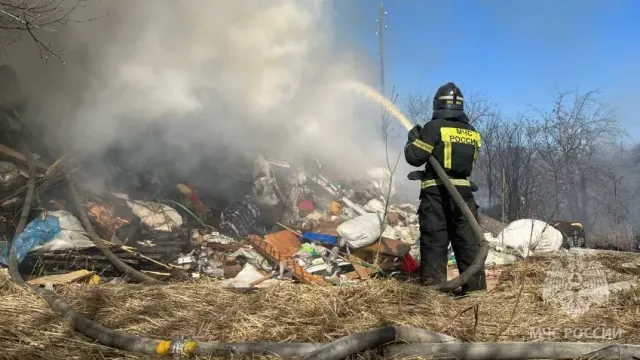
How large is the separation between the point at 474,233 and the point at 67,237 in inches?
147

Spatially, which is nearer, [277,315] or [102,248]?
[277,315]

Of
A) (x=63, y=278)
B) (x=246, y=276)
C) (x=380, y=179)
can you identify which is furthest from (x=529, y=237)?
(x=380, y=179)

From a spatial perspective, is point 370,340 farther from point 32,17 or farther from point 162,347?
point 32,17

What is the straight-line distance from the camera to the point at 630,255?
4.97 metres

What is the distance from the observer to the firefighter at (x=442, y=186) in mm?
3523

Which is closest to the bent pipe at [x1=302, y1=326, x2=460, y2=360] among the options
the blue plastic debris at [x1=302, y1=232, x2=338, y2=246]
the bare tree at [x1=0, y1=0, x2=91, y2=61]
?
the blue plastic debris at [x1=302, y1=232, x2=338, y2=246]

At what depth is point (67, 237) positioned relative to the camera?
4.46 m

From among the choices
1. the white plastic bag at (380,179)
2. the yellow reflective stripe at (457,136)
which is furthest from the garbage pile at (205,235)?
the white plastic bag at (380,179)

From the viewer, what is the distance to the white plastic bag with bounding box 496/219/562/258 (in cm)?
500

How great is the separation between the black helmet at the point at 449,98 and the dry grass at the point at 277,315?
1518mm

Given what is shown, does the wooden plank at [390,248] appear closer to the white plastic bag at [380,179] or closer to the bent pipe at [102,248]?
the bent pipe at [102,248]

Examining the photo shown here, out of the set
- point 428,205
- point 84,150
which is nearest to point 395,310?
point 428,205

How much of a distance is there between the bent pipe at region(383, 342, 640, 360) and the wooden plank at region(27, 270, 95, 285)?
2.71m

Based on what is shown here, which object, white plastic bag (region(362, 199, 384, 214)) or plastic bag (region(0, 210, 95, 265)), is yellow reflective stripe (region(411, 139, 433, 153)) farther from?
white plastic bag (region(362, 199, 384, 214))
